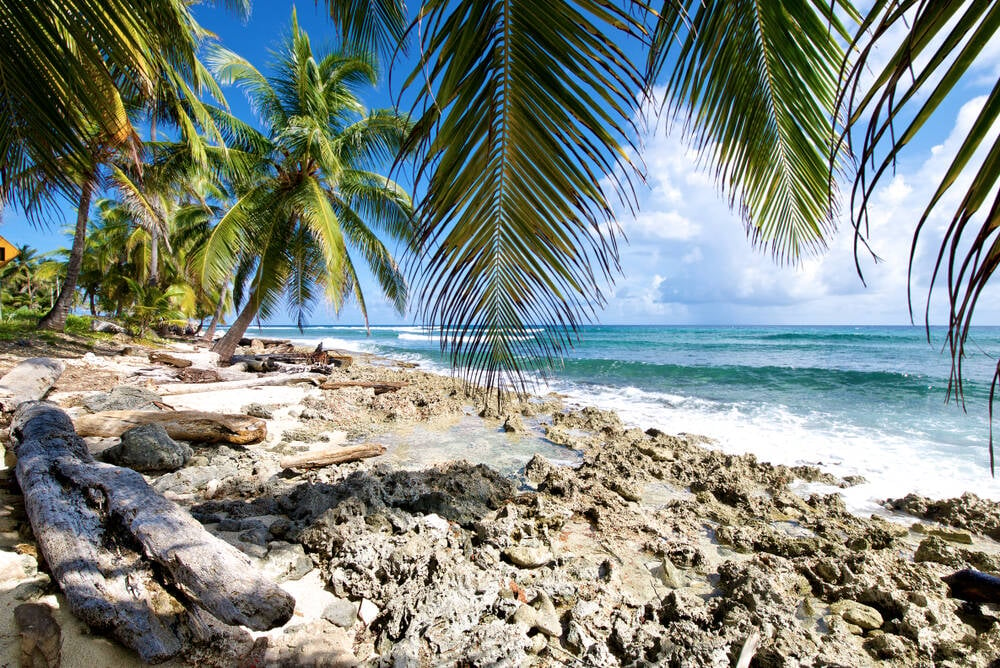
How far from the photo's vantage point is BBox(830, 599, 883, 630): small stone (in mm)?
2434

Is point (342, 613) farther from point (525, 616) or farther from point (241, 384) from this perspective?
point (241, 384)

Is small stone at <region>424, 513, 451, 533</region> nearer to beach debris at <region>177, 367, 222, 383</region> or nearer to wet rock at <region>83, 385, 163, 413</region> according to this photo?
wet rock at <region>83, 385, 163, 413</region>

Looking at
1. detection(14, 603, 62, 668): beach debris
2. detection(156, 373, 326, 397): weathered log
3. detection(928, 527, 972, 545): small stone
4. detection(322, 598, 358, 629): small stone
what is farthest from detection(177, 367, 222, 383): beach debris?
detection(928, 527, 972, 545): small stone

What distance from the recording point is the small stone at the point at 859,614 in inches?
95.8

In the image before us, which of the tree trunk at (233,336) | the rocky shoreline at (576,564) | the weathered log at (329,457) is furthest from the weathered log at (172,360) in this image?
the weathered log at (329,457)

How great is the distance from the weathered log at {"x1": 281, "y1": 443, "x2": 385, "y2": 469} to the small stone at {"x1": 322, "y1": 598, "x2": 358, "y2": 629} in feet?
7.34

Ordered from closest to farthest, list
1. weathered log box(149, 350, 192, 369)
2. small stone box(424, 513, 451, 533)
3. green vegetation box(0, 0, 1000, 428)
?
green vegetation box(0, 0, 1000, 428), small stone box(424, 513, 451, 533), weathered log box(149, 350, 192, 369)

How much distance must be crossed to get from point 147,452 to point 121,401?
2.24 meters

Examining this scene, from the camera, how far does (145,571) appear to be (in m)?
1.86

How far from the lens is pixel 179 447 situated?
3928 millimetres

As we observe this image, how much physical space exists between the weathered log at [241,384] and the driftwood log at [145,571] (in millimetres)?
5386

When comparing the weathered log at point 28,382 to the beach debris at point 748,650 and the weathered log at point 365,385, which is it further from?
the beach debris at point 748,650

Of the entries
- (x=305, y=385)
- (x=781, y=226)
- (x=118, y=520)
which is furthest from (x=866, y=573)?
(x=305, y=385)

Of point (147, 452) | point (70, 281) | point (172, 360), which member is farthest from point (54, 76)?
point (70, 281)
